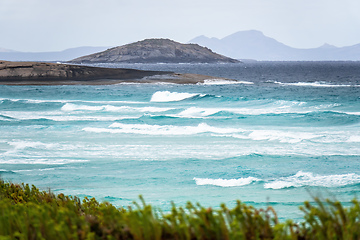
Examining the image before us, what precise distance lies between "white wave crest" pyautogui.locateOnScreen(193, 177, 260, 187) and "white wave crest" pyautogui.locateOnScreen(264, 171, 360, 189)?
0.65 meters

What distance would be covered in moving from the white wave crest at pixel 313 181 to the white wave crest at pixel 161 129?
9323 mm

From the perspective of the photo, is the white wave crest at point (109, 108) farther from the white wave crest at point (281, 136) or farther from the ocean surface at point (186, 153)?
the white wave crest at point (281, 136)

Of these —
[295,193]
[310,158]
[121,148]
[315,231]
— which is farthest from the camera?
[121,148]

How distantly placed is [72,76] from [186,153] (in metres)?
48.6

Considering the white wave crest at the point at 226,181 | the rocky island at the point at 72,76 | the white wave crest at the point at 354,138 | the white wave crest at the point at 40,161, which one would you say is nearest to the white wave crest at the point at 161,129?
the white wave crest at the point at 354,138

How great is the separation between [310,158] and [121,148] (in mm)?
8132

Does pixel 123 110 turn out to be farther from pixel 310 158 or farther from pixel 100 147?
pixel 310 158

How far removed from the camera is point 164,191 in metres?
13.1

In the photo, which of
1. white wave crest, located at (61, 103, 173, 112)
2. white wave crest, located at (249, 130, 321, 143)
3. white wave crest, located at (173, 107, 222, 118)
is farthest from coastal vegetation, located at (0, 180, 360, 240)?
white wave crest, located at (61, 103, 173, 112)

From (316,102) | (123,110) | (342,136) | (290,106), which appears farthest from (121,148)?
(316,102)

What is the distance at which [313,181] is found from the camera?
13977 mm

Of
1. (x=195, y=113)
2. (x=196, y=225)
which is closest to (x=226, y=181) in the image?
(x=196, y=225)

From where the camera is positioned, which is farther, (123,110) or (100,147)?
(123,110)

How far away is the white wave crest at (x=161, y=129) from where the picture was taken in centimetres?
2368
